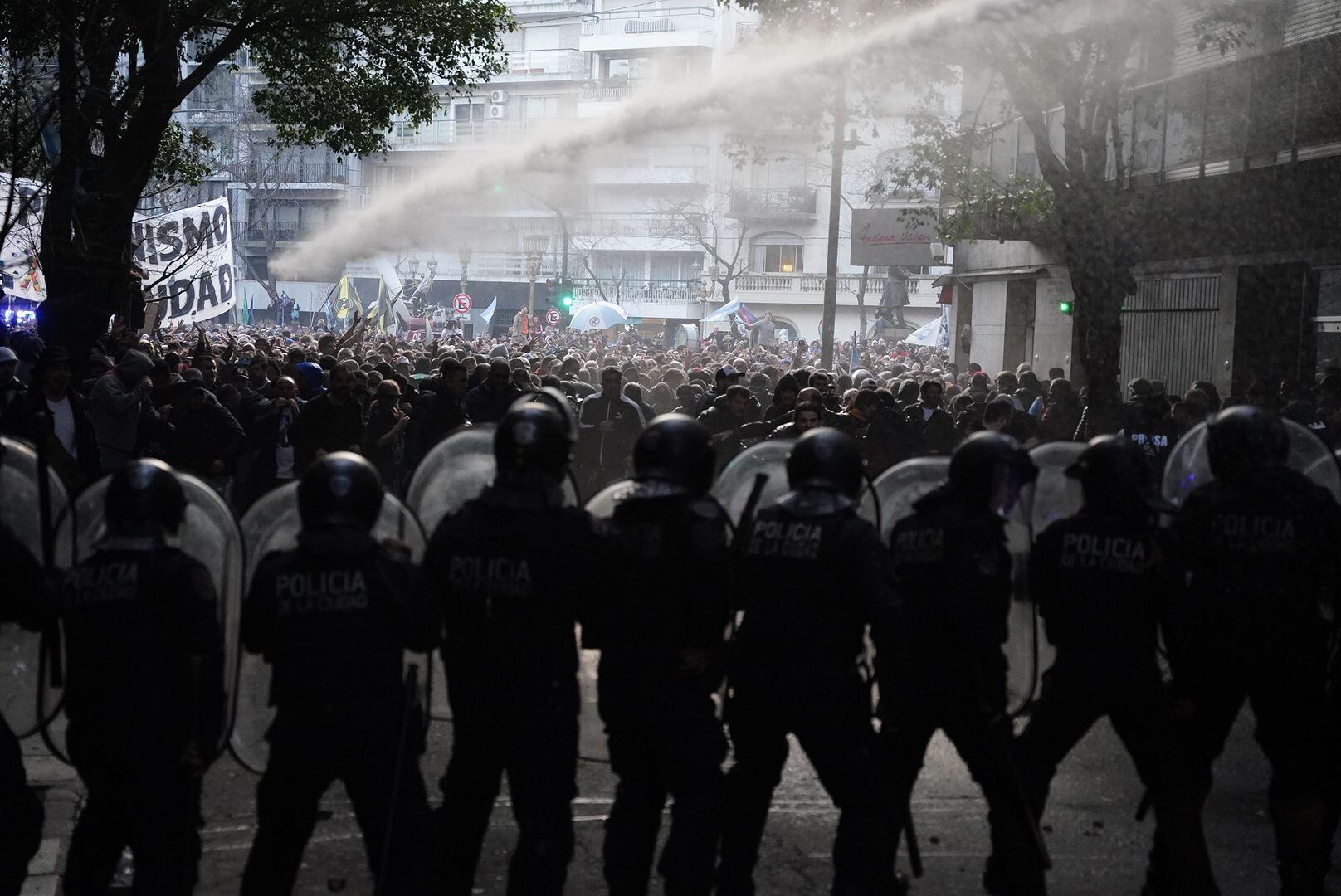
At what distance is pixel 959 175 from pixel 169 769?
12960 mm

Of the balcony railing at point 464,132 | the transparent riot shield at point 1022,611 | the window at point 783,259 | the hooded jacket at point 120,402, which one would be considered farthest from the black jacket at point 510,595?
the window at point 783,259

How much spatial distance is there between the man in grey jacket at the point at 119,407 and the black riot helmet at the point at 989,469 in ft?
22.2

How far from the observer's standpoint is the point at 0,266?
434 inches

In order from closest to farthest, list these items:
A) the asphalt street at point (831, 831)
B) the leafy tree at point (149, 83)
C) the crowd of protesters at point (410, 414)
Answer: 1. the asphalt street at point (831, 831)
2. the crowd of protesters at point (410, 414)
3. the leafy tree at point (149, 83)

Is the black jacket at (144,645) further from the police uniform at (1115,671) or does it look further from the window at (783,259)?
the window at (783,259)

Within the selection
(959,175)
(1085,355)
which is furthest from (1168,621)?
(959,175)

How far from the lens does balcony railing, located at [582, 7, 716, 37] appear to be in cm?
6197

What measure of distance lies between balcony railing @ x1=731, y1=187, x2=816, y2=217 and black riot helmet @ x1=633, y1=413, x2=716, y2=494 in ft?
179

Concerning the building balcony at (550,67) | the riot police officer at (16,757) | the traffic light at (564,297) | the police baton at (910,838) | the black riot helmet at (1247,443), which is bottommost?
the police baton at (910,838)

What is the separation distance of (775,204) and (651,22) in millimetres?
10295

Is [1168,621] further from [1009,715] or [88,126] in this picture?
[88,126]

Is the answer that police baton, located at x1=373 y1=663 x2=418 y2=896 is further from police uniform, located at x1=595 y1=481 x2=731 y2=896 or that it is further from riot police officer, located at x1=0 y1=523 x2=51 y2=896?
riot police officer, located at x1=0 y1=523 x2=51 y2=896

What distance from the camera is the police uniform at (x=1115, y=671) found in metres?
4.52

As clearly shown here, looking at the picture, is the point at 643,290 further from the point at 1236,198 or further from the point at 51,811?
the point at 51,811
